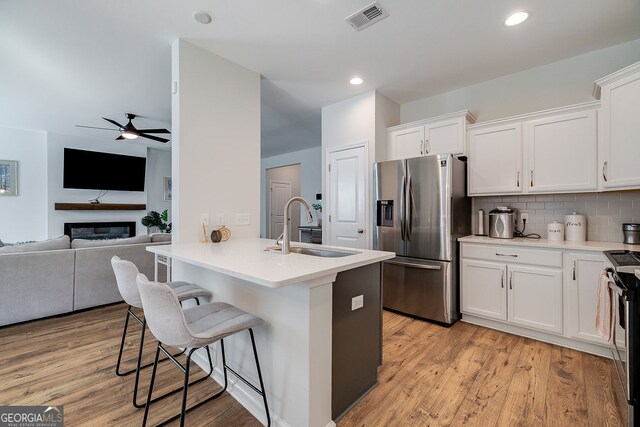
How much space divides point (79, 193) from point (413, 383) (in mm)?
6908

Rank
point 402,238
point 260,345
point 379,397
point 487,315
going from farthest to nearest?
point 402,238, point 487,315, point 379,397, point 260,345

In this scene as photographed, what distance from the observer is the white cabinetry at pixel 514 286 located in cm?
243

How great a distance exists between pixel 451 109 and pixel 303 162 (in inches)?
146

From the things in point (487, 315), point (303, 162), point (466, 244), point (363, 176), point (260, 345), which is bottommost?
point (487, 315)

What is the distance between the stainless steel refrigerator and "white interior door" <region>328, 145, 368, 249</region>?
0.25m

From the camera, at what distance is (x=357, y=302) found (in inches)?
67.0

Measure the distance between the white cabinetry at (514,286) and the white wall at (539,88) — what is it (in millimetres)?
1599

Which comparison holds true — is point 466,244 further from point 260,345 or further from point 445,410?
point 260,345

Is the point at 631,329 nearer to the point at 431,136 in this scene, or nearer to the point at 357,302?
the point at 357,302

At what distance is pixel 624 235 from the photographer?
2.40 meters

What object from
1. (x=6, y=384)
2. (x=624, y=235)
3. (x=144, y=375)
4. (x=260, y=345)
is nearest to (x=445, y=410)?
(x=260, y=345)

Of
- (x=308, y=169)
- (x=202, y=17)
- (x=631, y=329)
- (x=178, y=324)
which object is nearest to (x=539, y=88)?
(x=631, y=329)
